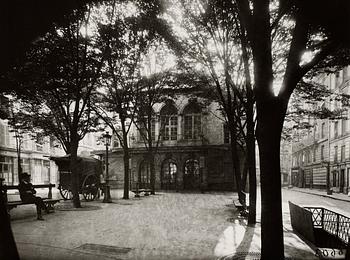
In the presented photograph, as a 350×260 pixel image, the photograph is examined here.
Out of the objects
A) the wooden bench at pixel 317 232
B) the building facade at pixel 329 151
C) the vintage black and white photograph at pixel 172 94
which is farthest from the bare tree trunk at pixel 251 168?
the building facade at pixel 329 151

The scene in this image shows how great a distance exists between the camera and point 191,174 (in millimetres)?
30250

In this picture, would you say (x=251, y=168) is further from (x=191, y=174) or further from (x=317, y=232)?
(x=191, y=174)

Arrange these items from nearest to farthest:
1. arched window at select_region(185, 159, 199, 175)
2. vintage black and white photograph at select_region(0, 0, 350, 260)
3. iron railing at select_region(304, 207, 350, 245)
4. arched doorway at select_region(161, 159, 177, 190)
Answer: vintage black and white photograph at select_region(0, 0, 350, 260) < iron railing at select_region(304, 207, 350, 245) < arched window at select_region(185, 159, 199, 175) < arched doorway at select_region(161, 159, 177, 190)

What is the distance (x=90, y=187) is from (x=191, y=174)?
14.8 meters

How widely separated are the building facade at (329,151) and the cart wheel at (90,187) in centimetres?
1474

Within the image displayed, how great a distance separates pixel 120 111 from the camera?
17.2 m

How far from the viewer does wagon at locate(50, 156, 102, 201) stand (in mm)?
16547

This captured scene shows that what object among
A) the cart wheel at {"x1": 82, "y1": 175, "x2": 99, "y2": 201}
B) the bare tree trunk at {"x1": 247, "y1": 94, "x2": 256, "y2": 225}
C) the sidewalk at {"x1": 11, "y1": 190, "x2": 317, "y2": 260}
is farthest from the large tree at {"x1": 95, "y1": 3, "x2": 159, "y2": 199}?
the sidewalk at {"x1": 11, "y1": 190, "x2": 317, "y2": 260}

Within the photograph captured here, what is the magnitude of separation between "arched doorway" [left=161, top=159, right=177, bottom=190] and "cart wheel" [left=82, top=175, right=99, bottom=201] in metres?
12.4

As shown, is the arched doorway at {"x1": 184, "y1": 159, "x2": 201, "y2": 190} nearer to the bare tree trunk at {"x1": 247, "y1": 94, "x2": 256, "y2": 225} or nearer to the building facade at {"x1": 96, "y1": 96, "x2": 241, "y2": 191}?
the building facade at {"x1": 96, "y1": 96, "x2": 241, "y2": 191}

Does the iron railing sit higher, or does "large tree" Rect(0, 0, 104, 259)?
"large tree" Rect(0, 0, 104, 259)

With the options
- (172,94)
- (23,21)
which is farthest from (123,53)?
(23,21)

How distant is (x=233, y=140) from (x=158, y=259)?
8.34 metres

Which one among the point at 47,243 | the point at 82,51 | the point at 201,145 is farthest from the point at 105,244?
the point at 201,145
